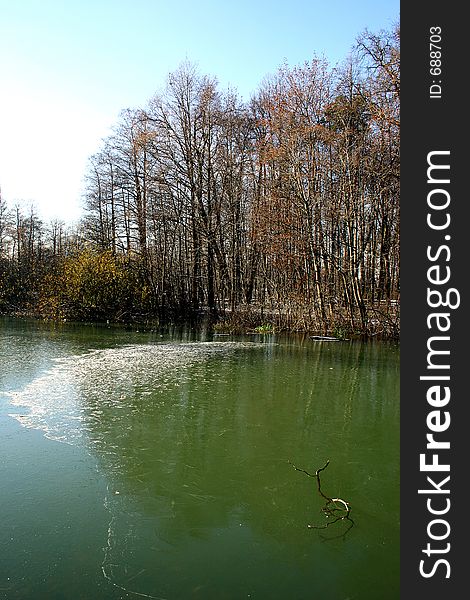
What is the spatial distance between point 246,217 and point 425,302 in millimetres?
16179

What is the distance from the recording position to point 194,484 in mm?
3721

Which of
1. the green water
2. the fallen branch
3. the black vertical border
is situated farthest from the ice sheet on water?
the black vertical border

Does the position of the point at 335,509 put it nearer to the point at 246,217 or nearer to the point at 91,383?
the point at 91,383

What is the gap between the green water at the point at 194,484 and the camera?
8.42 feet

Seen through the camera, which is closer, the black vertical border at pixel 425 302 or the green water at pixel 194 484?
the black vertical border at pixel 425 302

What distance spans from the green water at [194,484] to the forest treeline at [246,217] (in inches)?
252

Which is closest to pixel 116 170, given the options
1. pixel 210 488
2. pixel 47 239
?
pixel 47 239

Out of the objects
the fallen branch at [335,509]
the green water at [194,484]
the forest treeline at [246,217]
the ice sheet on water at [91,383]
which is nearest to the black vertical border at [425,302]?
the green water at [194,484]

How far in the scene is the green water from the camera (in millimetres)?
2566

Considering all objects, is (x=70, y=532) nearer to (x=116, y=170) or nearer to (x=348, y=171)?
(x=348, y=171)

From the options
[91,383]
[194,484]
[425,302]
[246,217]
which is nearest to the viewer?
[425,302]

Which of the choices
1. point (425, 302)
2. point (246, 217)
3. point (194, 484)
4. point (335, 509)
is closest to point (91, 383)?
point (194, 484)

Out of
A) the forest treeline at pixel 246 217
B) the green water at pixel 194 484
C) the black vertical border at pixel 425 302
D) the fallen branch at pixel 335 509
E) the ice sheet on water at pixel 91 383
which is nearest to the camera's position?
the black vertical border at pixel 425 302

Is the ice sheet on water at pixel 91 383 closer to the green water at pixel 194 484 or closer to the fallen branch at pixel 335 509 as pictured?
the green water at pixel 194 484
